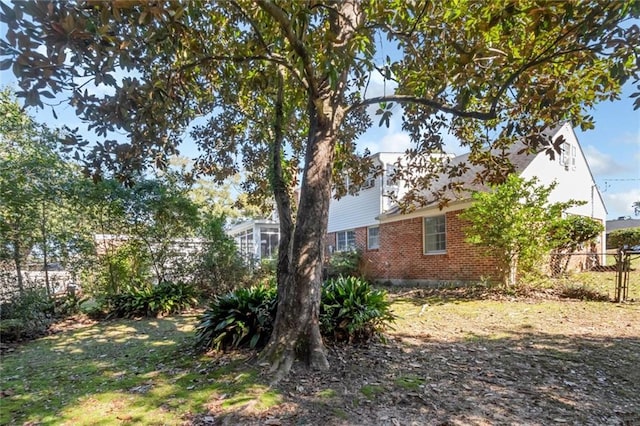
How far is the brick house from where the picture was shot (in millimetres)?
11961

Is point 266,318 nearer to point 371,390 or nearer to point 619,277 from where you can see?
point 371,390

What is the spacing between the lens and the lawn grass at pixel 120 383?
351cm

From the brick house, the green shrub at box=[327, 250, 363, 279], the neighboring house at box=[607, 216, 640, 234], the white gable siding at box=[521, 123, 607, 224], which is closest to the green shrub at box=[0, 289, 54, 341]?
the green shrub at box=[327, 250, 363, 279]

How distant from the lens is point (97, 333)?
7.79 meters

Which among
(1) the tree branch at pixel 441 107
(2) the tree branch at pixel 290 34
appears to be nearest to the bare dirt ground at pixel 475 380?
(1) the tree branch at pixel 441 107

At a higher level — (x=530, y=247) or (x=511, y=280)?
(x=530, y=247)

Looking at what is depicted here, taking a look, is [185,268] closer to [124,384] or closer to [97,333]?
[97,333]

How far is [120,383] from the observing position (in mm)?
4332

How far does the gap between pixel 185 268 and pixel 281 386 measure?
27.6 feet

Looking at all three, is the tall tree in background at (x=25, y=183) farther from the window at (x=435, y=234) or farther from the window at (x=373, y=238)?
the window at (x=373, y=238)

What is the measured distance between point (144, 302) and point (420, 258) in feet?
30.2

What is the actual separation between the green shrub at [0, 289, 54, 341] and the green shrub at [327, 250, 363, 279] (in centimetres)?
978

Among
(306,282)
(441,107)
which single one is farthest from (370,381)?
(441,107)

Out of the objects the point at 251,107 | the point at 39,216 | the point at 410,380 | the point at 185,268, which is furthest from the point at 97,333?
the point at 410,380
